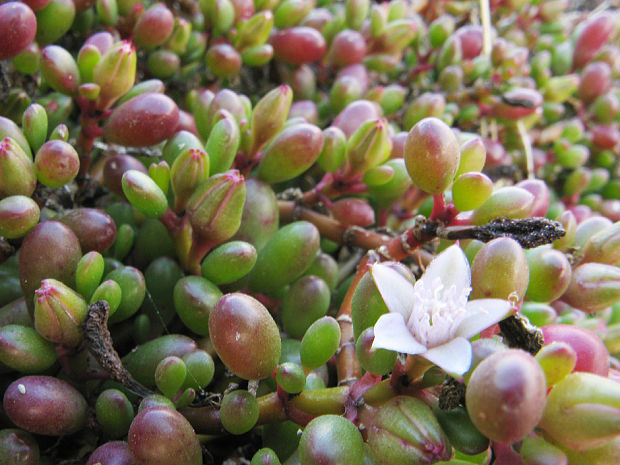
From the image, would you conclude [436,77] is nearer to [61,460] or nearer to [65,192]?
[65,192]

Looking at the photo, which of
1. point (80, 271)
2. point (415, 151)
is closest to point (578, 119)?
point (415, 151)

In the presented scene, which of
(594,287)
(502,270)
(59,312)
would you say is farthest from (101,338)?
(594,287)

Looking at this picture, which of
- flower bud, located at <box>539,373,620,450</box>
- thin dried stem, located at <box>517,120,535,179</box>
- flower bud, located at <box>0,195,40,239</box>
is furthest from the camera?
thin dried stem, located at <box>517,120,535,179</box>

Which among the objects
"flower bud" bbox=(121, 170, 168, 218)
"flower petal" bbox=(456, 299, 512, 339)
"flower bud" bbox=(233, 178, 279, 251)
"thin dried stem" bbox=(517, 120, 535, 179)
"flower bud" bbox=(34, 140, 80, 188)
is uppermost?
Result: "flower bud" bbox=(34, 140, 80, 188)

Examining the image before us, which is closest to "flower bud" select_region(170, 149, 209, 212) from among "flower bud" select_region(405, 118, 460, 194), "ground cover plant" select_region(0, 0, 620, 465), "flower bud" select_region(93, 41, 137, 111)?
"ground cover plant" select_region(0, 0, 620, 465)

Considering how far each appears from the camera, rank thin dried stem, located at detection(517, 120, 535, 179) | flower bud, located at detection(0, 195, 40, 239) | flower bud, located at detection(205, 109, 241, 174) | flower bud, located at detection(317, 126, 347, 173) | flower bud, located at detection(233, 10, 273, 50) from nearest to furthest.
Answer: flower bud, located at detection(0, 195, 40, 239) → flower bud, located at detection(205, 109, 241, 174) → flower bud, located at detection(317, 126, 347, 173) → flower bud, located at detection(233, 10, 273, 50) → thin dried stem, located at detection(517, 120, 535, 179)

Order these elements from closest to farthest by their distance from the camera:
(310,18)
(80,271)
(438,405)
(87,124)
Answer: (438,405) < (80,271) < (87,124) < (310,18)

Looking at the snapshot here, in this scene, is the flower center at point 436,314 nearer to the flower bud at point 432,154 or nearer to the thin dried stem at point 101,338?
the flower bud at point 432,154

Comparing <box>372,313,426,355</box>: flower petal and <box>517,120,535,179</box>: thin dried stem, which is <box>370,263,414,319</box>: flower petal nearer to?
<box>372,313,426,355</box>: flower petal
